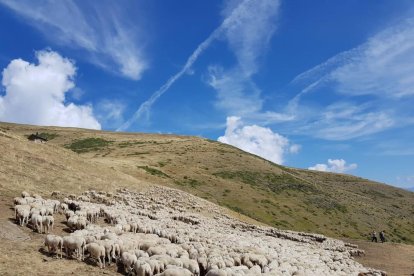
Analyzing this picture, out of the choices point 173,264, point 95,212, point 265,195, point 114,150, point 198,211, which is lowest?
point 173,264

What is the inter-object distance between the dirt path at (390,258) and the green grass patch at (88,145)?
3423 inches

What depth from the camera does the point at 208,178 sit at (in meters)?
85.4

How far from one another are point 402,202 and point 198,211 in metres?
107

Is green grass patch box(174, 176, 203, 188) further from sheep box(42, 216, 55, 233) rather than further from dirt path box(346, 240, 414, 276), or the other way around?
sheep box(42, 216, 55, 233)

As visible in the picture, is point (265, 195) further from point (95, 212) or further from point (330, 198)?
point (95, 212)

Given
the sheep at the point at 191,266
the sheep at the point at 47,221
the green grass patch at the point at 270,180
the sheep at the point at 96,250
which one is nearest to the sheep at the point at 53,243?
the sheep at the point at 96,250

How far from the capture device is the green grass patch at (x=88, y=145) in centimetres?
12009

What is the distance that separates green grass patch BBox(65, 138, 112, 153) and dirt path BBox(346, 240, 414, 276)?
86.9 meters

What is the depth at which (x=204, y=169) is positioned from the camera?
9862 centimetres

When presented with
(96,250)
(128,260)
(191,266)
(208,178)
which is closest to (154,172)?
(208,178)

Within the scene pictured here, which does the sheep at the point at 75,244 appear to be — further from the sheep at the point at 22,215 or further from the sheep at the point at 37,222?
the sheep at the point at 22,215

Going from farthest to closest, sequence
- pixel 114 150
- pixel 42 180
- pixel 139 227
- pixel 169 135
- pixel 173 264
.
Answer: pixel 169 135 < pixel 114 150 < pixel 42 180 < pixel 139 227 < pixel 173 264

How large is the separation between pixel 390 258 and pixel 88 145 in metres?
103

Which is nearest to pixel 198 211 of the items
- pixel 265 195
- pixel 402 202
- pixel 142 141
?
pixel 265 195
